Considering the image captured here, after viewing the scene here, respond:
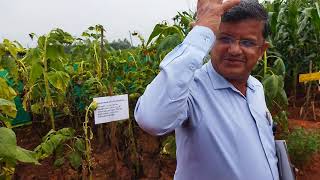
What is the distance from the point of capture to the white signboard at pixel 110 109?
271cm

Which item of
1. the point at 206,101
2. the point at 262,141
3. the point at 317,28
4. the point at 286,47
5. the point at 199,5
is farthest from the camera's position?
the point at 286,47

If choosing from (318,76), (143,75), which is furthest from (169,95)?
(143,75)

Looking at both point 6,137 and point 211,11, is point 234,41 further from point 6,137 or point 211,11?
point 6,137

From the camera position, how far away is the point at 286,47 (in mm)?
4691

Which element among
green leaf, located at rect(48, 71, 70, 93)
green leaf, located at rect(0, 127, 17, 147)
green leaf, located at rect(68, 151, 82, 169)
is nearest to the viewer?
green leaf, located at rect(0, 127, 17, 147)

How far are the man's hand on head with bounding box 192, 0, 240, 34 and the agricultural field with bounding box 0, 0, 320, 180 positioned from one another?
1472 millimetres

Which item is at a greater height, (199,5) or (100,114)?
(199,5)

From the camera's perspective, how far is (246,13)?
Result: 4.92 feet

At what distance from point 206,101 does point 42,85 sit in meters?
2.47

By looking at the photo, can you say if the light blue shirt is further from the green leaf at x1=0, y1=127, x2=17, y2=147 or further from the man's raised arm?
the green leaf at x1=0, y1=127, x2=17, y2=147

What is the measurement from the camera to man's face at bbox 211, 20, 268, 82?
4.81 feet

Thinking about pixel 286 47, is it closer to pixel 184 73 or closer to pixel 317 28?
pixel 317 28

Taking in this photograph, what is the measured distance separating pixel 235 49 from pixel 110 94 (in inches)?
64.3

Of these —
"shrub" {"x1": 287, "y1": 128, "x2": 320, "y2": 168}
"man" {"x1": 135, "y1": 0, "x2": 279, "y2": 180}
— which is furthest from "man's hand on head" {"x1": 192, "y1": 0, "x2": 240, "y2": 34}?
"shrub" {"x1": 287, "y1": 128, "x2": 320, "y2": 168}
